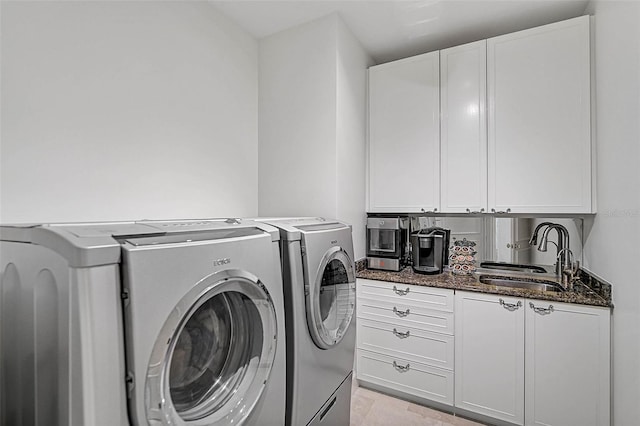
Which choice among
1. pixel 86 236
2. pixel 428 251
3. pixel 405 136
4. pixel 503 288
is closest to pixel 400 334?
pixel 428 251

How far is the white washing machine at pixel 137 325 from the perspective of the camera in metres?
0.70

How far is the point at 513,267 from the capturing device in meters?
A: 2.44

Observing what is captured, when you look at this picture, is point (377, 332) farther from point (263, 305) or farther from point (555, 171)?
point (555, 171)

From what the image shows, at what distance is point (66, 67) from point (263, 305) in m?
1.32

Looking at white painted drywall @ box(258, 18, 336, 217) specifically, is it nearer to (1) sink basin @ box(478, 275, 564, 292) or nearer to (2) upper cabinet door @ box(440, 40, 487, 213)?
(2) upper cabinet door @ box(440, 40, 487, 213)

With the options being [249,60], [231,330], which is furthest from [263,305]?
[249,60]

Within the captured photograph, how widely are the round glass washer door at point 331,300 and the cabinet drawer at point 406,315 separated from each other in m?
0.52

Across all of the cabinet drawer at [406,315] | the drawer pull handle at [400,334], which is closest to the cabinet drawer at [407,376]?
the drawer pull handle at [400,334]

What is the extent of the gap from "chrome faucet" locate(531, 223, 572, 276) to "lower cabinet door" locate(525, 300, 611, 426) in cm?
56

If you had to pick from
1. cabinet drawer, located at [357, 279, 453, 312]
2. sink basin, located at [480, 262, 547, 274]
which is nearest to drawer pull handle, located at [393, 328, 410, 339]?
cabinet drawer, located at [357, 279, 453, 312]

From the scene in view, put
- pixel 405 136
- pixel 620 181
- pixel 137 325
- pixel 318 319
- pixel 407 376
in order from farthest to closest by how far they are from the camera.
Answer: pixel 405 136
pixel 407 376
pixel 620 181
pixel 318 319
pixel 137 325

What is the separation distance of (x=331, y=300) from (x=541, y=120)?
72.1 inches

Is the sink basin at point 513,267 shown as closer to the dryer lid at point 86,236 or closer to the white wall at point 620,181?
the white wall at point 620,181

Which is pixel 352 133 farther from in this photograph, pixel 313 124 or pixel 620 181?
pixel 620 181
